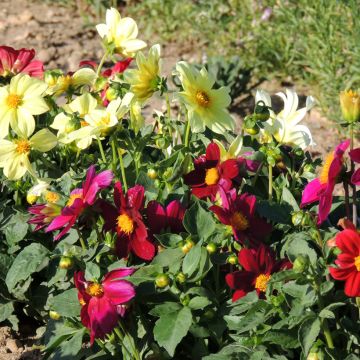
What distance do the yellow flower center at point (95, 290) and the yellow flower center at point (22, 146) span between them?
452 millimetres

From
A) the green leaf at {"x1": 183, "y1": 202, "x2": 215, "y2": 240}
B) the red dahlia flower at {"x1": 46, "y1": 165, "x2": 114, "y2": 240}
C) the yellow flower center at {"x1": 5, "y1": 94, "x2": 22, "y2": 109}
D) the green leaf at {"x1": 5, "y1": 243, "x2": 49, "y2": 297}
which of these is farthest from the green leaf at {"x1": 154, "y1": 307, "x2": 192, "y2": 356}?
the yellow flower center at {"x1": 5, "y1": 94, "x2": 22, "y2": 109}

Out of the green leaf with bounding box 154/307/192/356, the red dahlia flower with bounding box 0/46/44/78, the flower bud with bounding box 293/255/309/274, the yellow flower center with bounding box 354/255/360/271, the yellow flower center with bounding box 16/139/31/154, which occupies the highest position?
the red dahlia flower with bounding box 0/46/44/78

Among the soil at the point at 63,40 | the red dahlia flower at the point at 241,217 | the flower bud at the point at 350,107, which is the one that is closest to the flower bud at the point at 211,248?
the red dahlia flower at the point at 241,217

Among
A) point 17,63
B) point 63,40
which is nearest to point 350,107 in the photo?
point 17,63

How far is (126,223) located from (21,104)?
1.50 feet

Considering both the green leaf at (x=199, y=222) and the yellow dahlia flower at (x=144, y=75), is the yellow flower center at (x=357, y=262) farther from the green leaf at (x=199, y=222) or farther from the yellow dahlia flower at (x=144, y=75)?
the yellow dahlia flower at (x=144, y=75)

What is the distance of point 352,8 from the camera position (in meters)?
3.65

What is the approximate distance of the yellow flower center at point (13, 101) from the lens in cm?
212

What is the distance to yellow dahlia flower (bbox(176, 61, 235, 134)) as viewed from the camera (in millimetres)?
2004

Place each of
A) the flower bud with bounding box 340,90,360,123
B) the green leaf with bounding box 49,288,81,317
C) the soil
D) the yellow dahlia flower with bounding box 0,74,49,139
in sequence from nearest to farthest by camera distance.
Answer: the flower bud with bounding box 340,90,360,123 → the green leaf with bounding box 49,288,81,317 → the yellow dahlia flower with bounding box 0,74,49,139 → the soil

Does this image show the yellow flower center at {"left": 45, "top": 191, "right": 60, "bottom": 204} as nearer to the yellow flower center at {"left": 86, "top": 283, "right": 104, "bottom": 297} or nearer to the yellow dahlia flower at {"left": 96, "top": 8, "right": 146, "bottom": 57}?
the yellow flower center at {"left": 86, "top": 283, "right": 104, "bottom": 297}

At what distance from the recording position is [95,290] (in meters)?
1.78

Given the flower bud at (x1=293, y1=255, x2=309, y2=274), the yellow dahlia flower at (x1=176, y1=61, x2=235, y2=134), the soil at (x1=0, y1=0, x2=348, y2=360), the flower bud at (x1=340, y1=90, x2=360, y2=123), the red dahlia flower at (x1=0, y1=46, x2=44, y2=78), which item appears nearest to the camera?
the flower bud at (x1=293, y1=255, x2=309, y2=274)

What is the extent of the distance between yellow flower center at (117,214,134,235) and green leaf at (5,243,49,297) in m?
0.26
